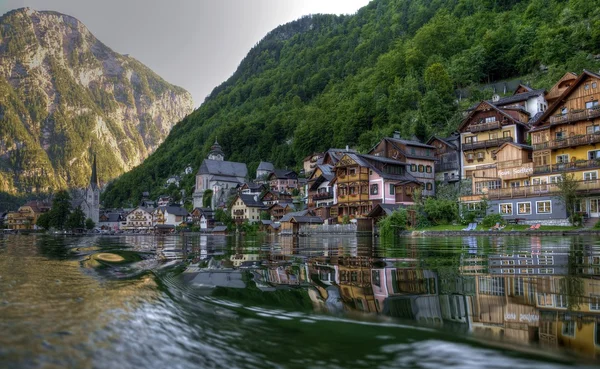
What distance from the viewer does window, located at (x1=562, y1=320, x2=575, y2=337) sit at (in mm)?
2516

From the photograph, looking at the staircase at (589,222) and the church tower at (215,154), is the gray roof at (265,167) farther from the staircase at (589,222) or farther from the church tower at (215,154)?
the staircase at (589,222)

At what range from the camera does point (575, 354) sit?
214cm

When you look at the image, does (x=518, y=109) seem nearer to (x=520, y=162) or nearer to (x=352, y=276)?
(x=520, y=162)

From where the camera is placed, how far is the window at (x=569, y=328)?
252 centimetres

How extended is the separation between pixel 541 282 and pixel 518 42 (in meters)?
84.5

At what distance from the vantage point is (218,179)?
119 meters

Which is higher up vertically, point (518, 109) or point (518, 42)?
point (518, 42)

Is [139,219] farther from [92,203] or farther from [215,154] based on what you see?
[215,154]

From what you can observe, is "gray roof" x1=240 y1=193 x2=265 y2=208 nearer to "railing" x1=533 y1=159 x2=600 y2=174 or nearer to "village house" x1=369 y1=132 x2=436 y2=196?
"village house" x1=369 y1=132 x2=436 y2=196

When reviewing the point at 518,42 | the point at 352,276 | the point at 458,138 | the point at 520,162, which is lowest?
the point at 352,276

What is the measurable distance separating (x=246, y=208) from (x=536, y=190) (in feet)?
202

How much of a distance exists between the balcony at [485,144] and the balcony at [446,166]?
122 inches

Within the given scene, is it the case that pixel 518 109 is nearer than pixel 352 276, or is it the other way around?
pixel 352 276

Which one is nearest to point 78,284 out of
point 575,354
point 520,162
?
point 575,354
